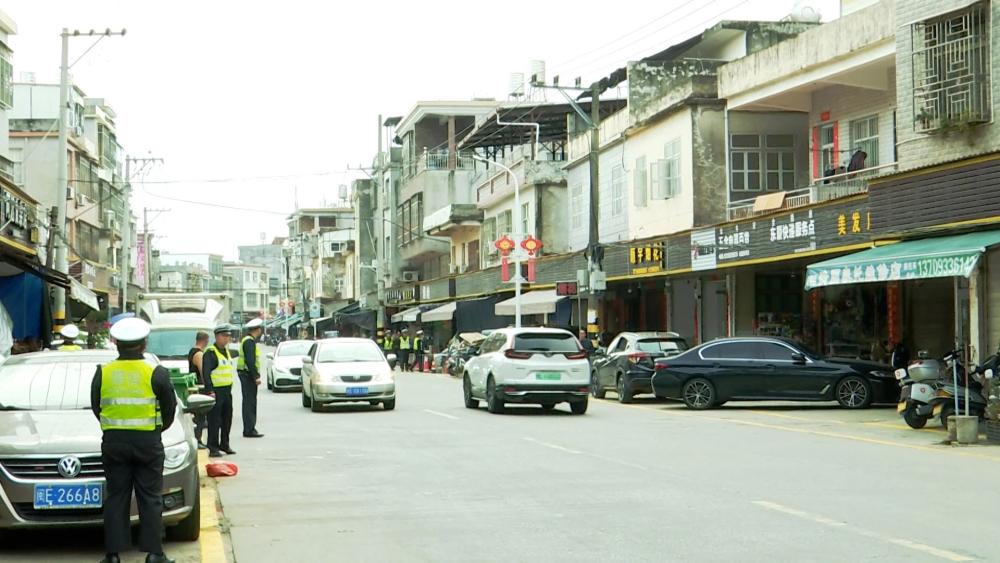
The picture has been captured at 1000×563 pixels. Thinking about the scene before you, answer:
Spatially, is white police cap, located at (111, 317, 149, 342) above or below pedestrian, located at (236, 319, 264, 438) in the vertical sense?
above

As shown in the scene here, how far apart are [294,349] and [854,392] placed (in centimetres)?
1666

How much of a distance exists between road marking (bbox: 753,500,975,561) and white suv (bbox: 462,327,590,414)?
11919 millimetres

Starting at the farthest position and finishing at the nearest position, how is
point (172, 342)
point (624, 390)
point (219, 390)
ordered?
point (172, 342) → point (624, 390) → point (219, 390)

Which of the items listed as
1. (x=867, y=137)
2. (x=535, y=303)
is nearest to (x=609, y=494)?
(x=867, y=137)

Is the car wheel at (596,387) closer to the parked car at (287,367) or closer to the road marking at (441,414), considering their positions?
the road marking at (441,414)

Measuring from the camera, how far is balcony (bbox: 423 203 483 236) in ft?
192

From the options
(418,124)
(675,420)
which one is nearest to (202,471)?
(675,420)

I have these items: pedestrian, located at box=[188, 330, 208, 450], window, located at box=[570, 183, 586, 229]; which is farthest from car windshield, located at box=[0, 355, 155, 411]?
window, located at box=[570, 183, 586, 229]

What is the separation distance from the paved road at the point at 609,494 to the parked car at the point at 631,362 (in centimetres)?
687

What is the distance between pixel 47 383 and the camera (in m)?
9.72

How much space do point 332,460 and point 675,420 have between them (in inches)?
330

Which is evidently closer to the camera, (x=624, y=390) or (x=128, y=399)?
(x=128, y=399)

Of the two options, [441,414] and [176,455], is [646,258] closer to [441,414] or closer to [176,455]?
[441,414]

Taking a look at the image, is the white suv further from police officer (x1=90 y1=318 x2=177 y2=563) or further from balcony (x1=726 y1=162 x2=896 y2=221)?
police officer (x1=90 y1=318 x2=177 y2=563)
